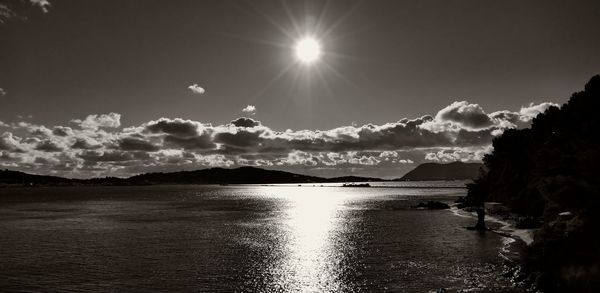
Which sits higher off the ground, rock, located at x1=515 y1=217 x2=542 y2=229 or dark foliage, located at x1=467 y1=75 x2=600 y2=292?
dark foliage, located at x1=467 y1=75 x2=600 y2=292

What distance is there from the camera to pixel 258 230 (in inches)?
3246

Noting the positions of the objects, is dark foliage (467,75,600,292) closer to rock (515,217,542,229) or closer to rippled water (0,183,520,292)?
rock (515,217,542,229)

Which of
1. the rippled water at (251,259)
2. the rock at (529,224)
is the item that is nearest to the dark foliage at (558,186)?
the rock at (529,224)

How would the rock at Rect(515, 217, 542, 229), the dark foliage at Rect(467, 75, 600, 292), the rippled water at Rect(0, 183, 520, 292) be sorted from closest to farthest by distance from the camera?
the dark foliage at Rect(467, 75, 600, 292), the rippled water at Rect(0, 183, 520, 292), the rock at Rect(515, 217, 542, 229)

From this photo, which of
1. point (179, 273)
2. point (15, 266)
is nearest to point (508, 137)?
point (179, 273)

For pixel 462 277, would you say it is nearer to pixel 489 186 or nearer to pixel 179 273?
pixel 179 273

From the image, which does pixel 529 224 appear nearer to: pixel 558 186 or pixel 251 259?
pixel 558 186

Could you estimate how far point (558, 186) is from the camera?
54219 mm

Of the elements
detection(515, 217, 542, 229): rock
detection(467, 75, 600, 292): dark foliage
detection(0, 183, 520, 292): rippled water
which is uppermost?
detection(467, 75, 600, 292): dark foliage

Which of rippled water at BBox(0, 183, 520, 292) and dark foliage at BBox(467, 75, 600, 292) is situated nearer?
dark foliage at BBox(467, 75, 600, 292)

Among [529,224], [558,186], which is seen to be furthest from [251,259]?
[529,224]

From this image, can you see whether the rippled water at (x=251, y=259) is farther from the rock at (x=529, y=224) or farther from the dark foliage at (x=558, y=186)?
the rock at (x=529, y=224)

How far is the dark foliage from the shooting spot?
3259cm

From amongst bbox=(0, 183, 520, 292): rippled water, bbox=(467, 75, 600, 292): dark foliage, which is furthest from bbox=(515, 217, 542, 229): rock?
bbox=(0, 183, 520, 292): rippled water
